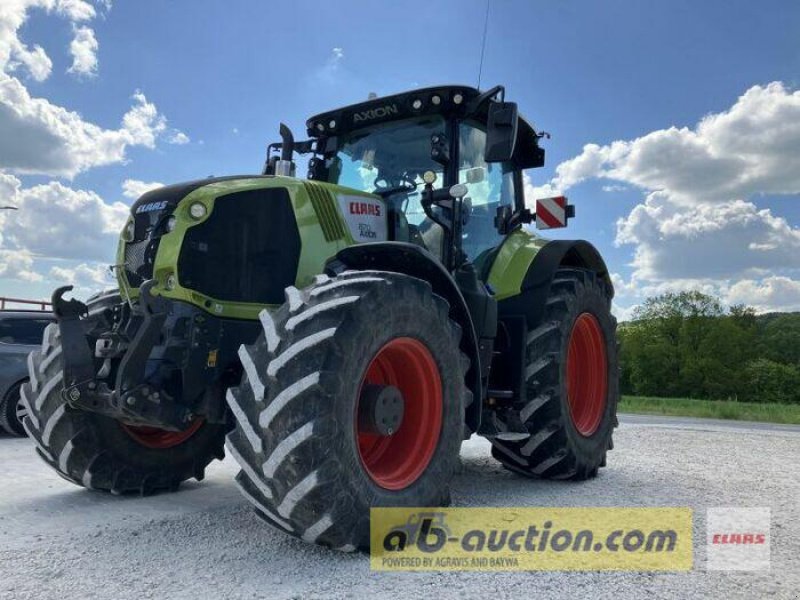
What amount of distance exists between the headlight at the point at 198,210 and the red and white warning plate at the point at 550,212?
10.7 feet

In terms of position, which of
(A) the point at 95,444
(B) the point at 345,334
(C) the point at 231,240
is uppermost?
(C) the point at 231,240

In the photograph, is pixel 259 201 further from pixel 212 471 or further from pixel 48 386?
pixel 212 471

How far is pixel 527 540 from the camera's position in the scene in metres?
3.86

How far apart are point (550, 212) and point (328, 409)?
3753 mm

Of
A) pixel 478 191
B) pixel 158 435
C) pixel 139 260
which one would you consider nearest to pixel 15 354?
pixel 158 435

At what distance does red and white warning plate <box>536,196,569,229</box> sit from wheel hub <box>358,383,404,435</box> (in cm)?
305

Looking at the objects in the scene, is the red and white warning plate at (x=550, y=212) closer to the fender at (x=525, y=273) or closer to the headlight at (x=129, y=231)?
the fender at (x=525, y=273)

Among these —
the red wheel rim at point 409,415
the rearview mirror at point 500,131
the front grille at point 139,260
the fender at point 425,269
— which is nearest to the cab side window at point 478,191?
the rearview mirror at point 500,131

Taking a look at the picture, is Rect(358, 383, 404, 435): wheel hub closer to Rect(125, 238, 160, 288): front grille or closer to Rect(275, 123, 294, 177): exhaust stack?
Rect(125, 238, 160, 288): front grille

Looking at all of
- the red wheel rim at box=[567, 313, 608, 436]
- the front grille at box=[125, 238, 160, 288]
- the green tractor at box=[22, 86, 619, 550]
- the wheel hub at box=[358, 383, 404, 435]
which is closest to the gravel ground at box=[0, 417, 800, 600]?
the green tractor at box=[22, 86, 619, 550]

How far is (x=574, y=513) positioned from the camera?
451 cm

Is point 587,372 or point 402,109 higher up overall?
point 402,109

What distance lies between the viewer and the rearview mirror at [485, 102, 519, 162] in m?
4.71

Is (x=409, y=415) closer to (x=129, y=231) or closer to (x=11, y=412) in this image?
(x=129, y=231)
